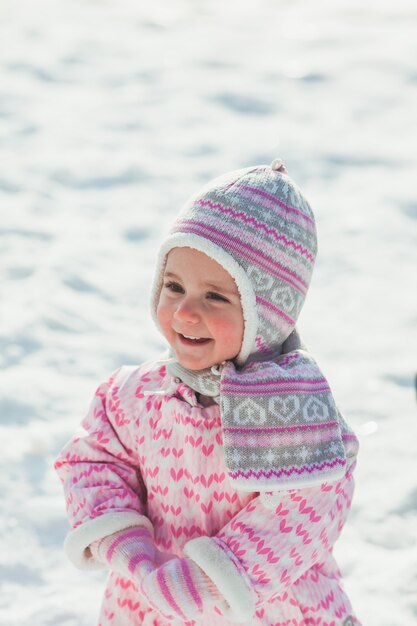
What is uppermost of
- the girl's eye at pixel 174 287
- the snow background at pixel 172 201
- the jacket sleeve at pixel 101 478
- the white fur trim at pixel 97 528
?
the snow background at pixel 172 201

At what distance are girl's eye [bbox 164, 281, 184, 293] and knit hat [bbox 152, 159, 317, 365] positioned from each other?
0.04m

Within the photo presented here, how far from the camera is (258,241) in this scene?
1792 mm

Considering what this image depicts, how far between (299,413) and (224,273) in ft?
0.85

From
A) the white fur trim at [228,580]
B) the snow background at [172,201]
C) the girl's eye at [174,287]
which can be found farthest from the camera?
the snow background at [172,201]

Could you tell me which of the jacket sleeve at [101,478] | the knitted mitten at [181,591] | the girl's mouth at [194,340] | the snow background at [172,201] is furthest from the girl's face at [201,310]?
the snow background at [172,201]

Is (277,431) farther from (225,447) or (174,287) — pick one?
(174,287)

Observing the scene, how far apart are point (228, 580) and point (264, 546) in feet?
0.27

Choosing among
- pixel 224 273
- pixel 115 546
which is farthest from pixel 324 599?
pixel 224 273

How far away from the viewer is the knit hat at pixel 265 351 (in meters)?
1.76

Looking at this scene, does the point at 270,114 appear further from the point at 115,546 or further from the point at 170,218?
the point at 115,546

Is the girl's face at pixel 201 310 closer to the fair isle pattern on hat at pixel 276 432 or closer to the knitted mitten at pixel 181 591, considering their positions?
the fair isle pattern on hat at pixel 276 432

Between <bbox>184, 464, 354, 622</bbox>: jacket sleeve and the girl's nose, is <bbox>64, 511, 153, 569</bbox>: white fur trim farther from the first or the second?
the girl's nose

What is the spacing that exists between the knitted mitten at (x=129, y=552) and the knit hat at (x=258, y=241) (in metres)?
0.35

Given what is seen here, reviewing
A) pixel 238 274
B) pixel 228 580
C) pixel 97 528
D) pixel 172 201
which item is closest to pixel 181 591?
pixel 228 580
